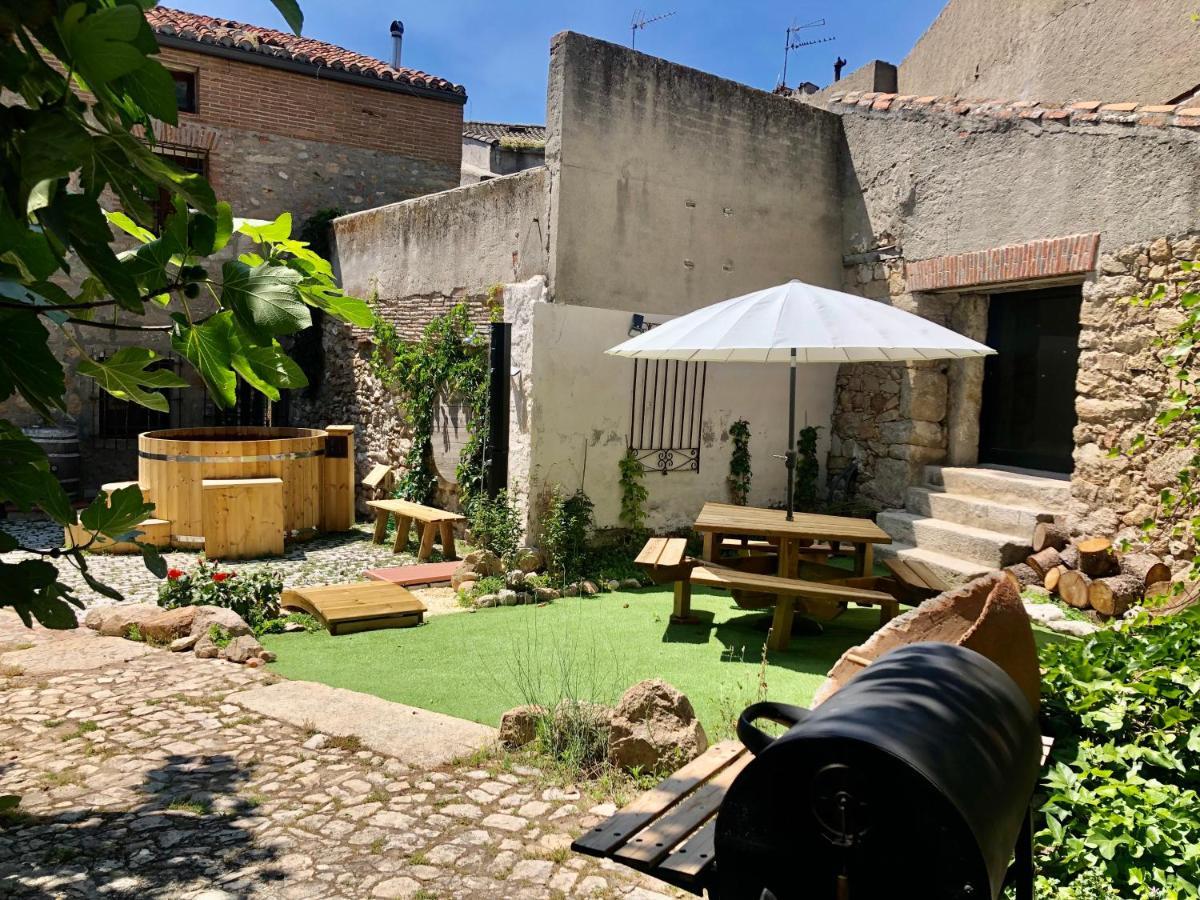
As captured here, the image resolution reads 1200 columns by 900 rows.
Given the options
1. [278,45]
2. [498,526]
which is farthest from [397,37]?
[498,526]

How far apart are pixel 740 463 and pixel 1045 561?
3.09 m

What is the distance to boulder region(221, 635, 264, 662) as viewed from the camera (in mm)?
5379

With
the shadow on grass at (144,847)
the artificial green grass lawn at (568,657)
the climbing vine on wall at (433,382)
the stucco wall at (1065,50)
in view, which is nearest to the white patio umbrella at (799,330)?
the artificial green grass lawn at (568,657)

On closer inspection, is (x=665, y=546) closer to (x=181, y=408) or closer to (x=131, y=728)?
(x=131, y=728)

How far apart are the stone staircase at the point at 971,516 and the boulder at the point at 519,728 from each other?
4.47 meters

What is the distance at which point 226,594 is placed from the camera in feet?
21.2

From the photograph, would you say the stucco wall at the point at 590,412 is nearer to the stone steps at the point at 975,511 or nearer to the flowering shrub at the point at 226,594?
the stone steps at the point at 975,511

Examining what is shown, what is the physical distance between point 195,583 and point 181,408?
7.21 meters

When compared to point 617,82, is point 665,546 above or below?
below

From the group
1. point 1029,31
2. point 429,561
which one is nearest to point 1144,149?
point 1029,31

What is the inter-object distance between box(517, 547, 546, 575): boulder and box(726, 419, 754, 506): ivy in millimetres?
2282

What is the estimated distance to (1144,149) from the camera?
6375mm

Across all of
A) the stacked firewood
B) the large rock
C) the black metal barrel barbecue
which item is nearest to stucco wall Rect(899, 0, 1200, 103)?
the stacked firewood

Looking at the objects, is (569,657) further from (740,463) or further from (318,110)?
(318,110)
